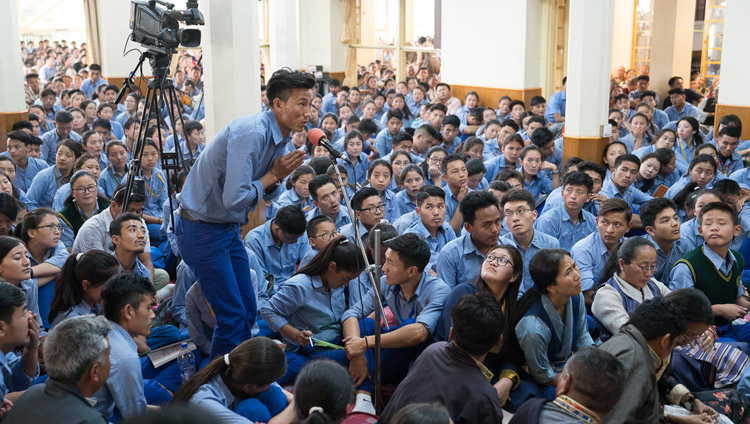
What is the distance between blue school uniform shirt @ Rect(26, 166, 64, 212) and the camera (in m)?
5.61

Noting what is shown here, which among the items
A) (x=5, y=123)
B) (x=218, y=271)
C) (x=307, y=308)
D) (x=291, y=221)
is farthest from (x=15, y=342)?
(x=5, y=123)

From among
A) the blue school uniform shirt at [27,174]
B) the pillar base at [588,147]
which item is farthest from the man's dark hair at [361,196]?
the blue school uniform shirt at [27,174]

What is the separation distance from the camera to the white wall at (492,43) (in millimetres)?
9703

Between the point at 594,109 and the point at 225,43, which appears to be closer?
the point at 225,43

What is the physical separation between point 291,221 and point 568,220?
173 centimetres

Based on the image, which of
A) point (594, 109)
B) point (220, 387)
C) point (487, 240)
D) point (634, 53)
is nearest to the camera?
point (220, 387)

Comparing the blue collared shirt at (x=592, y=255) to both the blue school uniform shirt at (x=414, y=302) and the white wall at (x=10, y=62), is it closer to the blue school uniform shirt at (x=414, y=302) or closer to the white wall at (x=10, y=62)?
the blue school uniform shirt at (x=414, y=302)

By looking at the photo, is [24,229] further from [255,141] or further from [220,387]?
[220,387]

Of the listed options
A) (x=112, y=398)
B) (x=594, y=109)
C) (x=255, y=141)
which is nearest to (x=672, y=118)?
(x=594, y=109)

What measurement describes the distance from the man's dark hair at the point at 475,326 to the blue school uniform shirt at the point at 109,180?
3940 millimetres

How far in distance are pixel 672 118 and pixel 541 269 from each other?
24.3ft

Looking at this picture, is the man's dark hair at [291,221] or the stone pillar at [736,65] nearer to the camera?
the man's dark hair at [291,221]

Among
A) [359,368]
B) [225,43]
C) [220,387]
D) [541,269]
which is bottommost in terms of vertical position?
[359,368]

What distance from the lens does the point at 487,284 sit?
3154 millimetres
